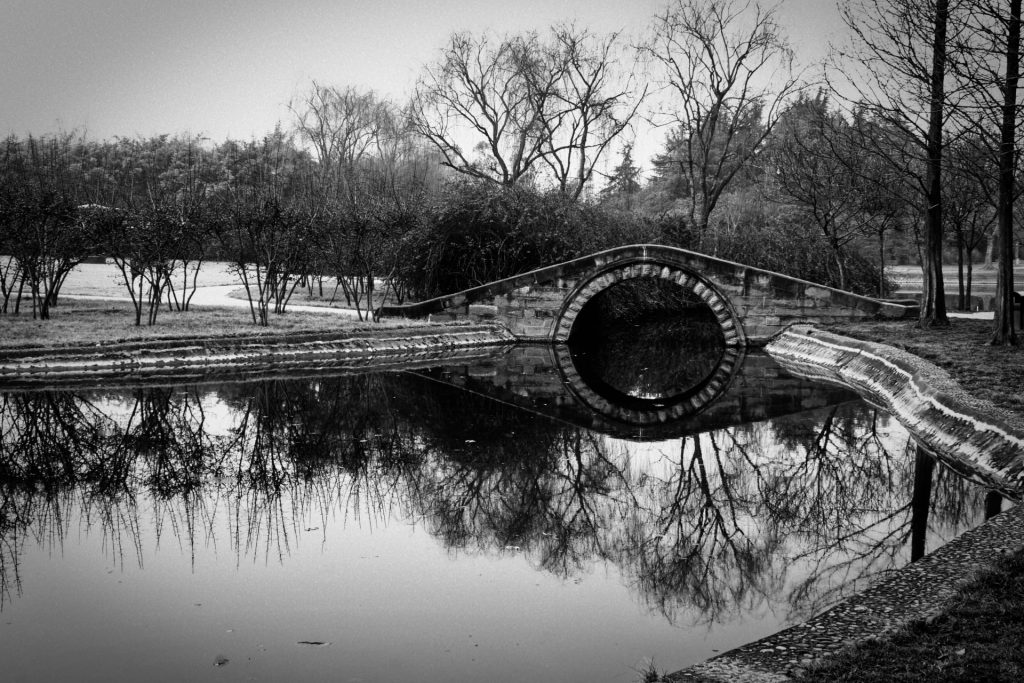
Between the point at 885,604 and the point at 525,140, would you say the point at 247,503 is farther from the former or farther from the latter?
the point at 525,140

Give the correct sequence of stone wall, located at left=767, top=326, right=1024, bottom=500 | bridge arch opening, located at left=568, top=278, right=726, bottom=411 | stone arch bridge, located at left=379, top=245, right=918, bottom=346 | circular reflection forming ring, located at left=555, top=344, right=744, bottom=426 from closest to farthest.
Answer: stone wall, located at left=767, top=326, right=1024, bottom=500 → circular reflection forming ring, located at left=555, top=344, right=744, bottom=426 → bridge arch opening, located at left=568, top=278, right=726, bottom=411 → stone arch bridge, located at left=379, top=245, right=918, bottom=346

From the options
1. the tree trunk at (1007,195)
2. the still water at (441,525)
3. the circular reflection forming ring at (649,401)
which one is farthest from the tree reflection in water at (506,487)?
the tree trunk at (1007,195)

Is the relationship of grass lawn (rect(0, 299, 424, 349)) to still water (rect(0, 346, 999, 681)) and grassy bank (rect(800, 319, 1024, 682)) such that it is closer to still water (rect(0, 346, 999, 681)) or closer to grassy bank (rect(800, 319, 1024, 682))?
still water (rect(0, 346, 999, 681))

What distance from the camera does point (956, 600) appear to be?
5.88 metres

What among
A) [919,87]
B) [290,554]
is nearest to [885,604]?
[290,554]

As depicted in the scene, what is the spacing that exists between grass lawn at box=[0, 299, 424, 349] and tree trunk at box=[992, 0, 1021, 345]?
12623mm

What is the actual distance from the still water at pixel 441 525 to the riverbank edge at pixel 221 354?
63.5 inches

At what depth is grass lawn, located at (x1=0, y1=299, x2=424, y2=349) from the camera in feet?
61.6

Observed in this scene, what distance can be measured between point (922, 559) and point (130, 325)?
714 inches

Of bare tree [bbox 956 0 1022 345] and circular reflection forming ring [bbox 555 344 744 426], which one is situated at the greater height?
bare tree [bbox 956 0 1022 345]

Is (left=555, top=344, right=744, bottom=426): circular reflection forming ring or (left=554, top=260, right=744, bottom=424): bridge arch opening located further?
(left=554, top=260, right=744, bottom=424): bridge arch opening

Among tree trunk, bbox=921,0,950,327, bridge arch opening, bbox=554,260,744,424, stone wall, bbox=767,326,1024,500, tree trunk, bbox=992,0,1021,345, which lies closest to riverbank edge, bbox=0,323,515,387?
bridge arch opening, bbox=554,260,744,424

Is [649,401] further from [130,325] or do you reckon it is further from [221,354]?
[130,325]

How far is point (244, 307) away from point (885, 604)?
22300mm
